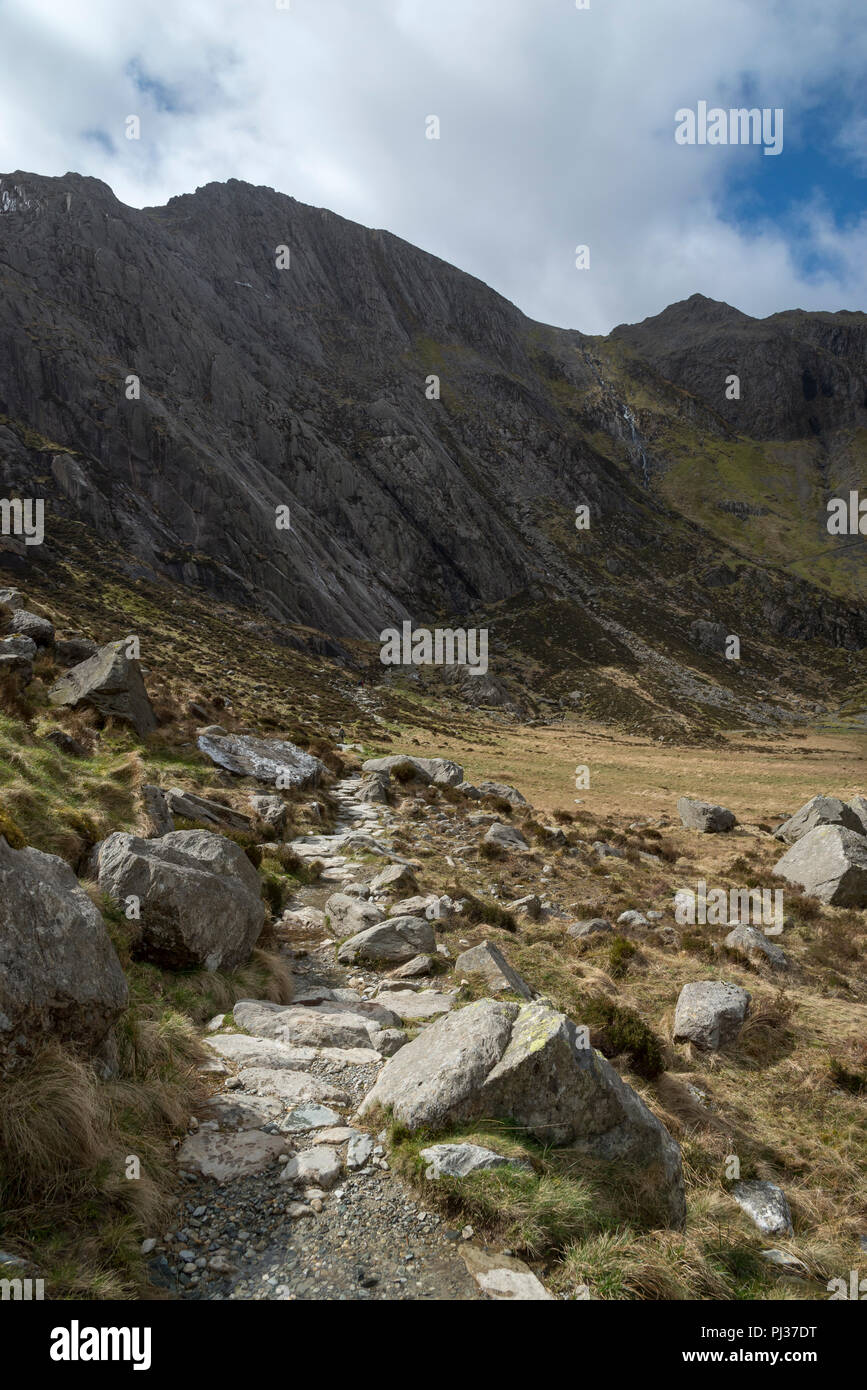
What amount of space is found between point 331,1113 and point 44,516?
72.9 meters

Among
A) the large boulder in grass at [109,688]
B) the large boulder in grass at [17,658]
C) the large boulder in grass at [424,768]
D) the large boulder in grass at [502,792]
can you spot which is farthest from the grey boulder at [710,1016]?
the large boulder in grass at [424,768]

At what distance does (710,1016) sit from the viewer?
36.4ft

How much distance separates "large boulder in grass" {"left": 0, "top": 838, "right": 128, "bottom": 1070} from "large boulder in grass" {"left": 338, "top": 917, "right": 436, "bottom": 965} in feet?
19.1

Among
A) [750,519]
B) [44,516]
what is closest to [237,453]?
[44,516]

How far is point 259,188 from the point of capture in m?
139

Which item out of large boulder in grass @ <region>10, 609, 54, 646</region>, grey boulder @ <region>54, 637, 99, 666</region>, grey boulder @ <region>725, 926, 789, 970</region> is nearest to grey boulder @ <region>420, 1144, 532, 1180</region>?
grey boulder @ <region>725, 926, 789, 970</region>

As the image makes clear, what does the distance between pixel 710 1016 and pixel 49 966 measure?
1017 centimetres

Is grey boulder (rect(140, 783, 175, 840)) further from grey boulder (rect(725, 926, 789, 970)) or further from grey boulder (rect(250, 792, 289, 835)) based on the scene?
grey boulder (rect(725, 926, 789, 970))

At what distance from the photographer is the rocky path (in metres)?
4.41

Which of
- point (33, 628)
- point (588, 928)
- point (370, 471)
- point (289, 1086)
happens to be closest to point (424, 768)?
point (588, 928)

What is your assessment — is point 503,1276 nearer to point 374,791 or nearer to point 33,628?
point 374,791

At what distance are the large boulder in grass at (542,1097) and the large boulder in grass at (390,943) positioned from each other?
5.07m

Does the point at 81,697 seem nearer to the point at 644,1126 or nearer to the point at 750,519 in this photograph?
the point at 644,1126

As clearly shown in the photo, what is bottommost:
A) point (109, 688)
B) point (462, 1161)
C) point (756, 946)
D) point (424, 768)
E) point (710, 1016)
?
point (756, 946)
